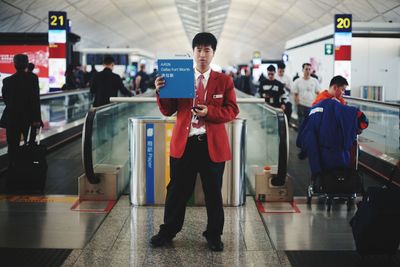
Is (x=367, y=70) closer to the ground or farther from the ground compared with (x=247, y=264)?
farther from the ground

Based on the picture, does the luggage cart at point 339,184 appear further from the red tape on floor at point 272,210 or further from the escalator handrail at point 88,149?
the escalator handrail at point 88,149

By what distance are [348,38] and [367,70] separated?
6164 millimetres

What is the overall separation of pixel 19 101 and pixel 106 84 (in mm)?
2536

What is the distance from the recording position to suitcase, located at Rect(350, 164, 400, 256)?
4.86m

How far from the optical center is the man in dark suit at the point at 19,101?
26.8ft

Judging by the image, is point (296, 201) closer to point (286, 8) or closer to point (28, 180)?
point (28, 180)

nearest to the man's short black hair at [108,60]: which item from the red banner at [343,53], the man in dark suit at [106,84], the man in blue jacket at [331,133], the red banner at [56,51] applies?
the man in dark suit at [106,84]

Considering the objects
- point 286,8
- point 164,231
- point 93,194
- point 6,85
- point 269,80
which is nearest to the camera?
point 164,231

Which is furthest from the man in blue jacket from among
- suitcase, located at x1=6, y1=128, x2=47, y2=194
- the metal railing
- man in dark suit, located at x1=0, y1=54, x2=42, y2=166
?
man in dark suit, located at x1=0, y1=54, x2=42, y2=166

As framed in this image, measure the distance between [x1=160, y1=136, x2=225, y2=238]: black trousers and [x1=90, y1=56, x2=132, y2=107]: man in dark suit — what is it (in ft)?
17.9

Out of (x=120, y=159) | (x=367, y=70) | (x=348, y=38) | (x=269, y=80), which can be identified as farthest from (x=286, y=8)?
(x=120, y=159)

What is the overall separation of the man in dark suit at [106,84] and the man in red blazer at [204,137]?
18.0ft

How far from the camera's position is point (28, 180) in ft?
25.8

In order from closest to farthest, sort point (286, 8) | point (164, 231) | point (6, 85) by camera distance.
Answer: point (164, 231) < point (6, 85) < point (286, 8)
